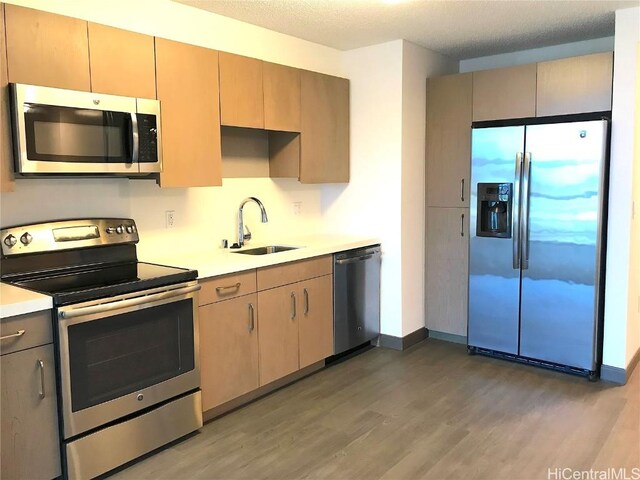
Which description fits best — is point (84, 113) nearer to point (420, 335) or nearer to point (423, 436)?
point (423, 436)

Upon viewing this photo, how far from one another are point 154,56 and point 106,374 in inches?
64.6

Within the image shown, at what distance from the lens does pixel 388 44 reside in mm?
4160

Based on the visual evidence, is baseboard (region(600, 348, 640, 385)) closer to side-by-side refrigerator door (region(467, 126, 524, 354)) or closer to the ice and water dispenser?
side-by-side refrigerator door (region(467, 126, 524, 354))

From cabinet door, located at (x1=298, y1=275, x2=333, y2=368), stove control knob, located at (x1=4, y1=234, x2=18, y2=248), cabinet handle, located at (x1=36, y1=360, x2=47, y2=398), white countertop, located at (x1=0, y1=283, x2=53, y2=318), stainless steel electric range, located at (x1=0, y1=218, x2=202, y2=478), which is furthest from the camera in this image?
cabinet door, located at (x1=298, y1=275, x2=333, y2=368)

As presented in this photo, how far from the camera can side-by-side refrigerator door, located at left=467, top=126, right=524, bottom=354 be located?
3.81 meters

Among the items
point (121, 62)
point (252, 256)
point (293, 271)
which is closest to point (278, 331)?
point (293, 271)

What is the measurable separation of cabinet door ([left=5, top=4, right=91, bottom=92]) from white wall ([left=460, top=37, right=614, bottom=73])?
11.0 feet

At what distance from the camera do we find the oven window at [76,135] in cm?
243

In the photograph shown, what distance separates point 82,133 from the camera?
2.60 metres

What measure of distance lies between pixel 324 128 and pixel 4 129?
2259 mm

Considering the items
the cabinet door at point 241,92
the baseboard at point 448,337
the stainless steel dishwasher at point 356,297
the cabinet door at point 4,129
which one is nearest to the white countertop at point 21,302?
the cabinet door at point 4,129

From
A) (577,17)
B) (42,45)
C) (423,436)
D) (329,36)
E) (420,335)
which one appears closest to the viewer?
(42,45)

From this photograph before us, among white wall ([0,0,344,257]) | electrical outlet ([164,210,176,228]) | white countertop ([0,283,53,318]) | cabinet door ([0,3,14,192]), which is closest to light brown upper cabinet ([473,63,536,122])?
white wall ([0,0,344,257])

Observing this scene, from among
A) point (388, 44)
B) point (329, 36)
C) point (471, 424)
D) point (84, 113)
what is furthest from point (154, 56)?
point (471, 424)
